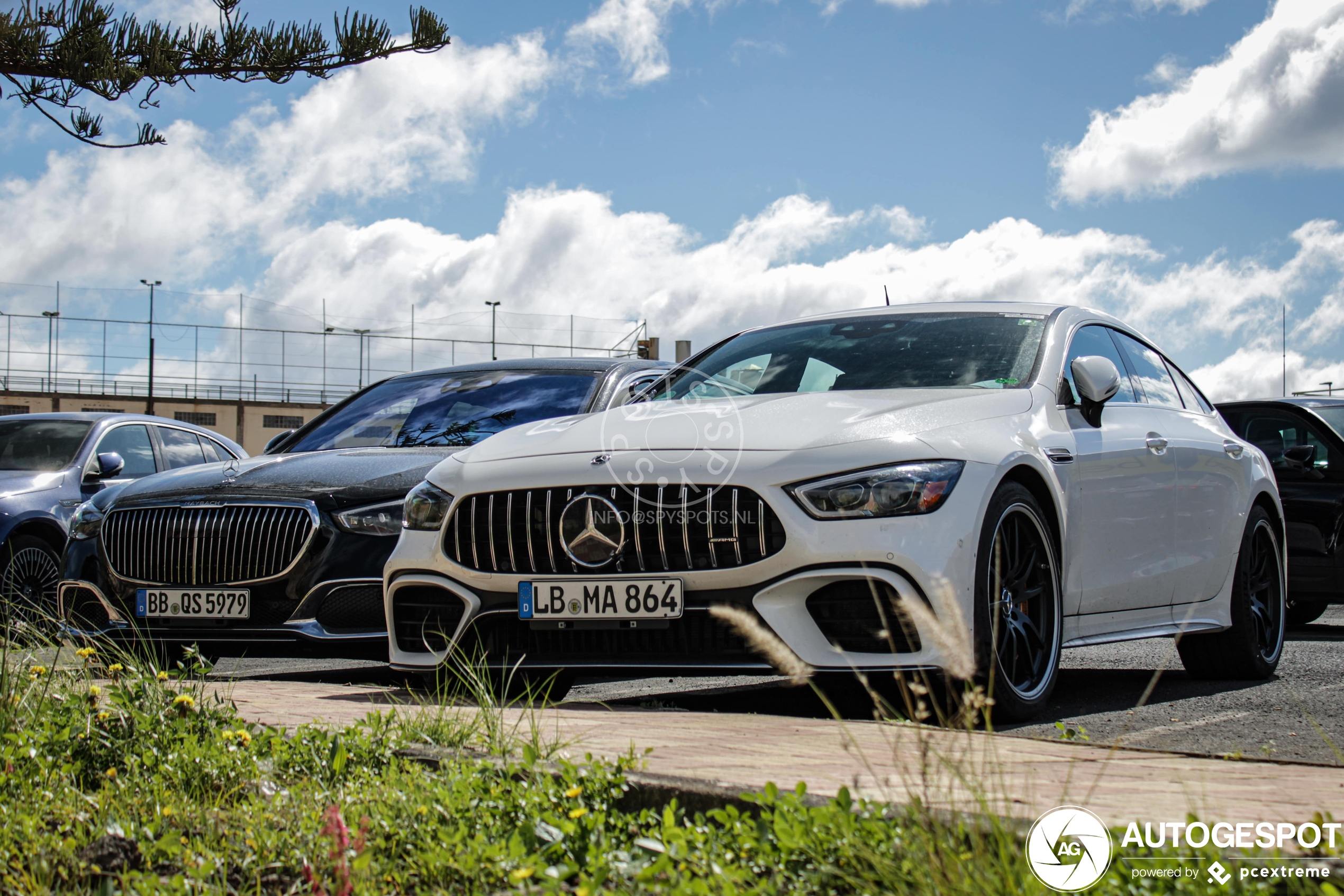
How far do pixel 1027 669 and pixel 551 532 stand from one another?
1.67 metres

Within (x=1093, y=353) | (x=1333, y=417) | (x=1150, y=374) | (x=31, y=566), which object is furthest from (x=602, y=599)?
(x=1333, y=417)

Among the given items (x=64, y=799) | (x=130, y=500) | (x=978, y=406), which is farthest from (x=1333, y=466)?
(x=64, y=799)

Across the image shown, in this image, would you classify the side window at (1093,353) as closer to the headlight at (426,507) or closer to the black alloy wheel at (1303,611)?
the headlight at (426,507)

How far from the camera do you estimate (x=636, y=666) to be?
14.0ft

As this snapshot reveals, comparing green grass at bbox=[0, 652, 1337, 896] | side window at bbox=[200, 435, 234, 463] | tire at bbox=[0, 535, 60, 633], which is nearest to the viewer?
green grass at bbox=[0, 652, 1337, 896]

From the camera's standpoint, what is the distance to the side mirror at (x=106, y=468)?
10086mm

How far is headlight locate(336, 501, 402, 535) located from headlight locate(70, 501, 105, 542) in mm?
1596

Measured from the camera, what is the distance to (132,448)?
10836 mm

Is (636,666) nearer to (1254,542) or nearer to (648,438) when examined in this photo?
(648,438)

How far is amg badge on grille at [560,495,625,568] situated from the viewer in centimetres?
430

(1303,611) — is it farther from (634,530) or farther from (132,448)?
(132,448)

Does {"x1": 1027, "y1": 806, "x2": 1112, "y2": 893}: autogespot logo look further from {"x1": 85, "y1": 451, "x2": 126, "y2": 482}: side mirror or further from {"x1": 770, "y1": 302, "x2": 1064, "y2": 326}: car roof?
{"x1": 85, "y1": 451, "x2": 126, "y2": 482}: side mirror

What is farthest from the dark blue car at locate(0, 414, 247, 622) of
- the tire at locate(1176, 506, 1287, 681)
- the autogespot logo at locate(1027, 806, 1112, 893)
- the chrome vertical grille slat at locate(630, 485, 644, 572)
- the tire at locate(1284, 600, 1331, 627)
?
the tire at locate(1284, 600, 1331, 627)

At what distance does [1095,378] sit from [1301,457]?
5508 millimetres
